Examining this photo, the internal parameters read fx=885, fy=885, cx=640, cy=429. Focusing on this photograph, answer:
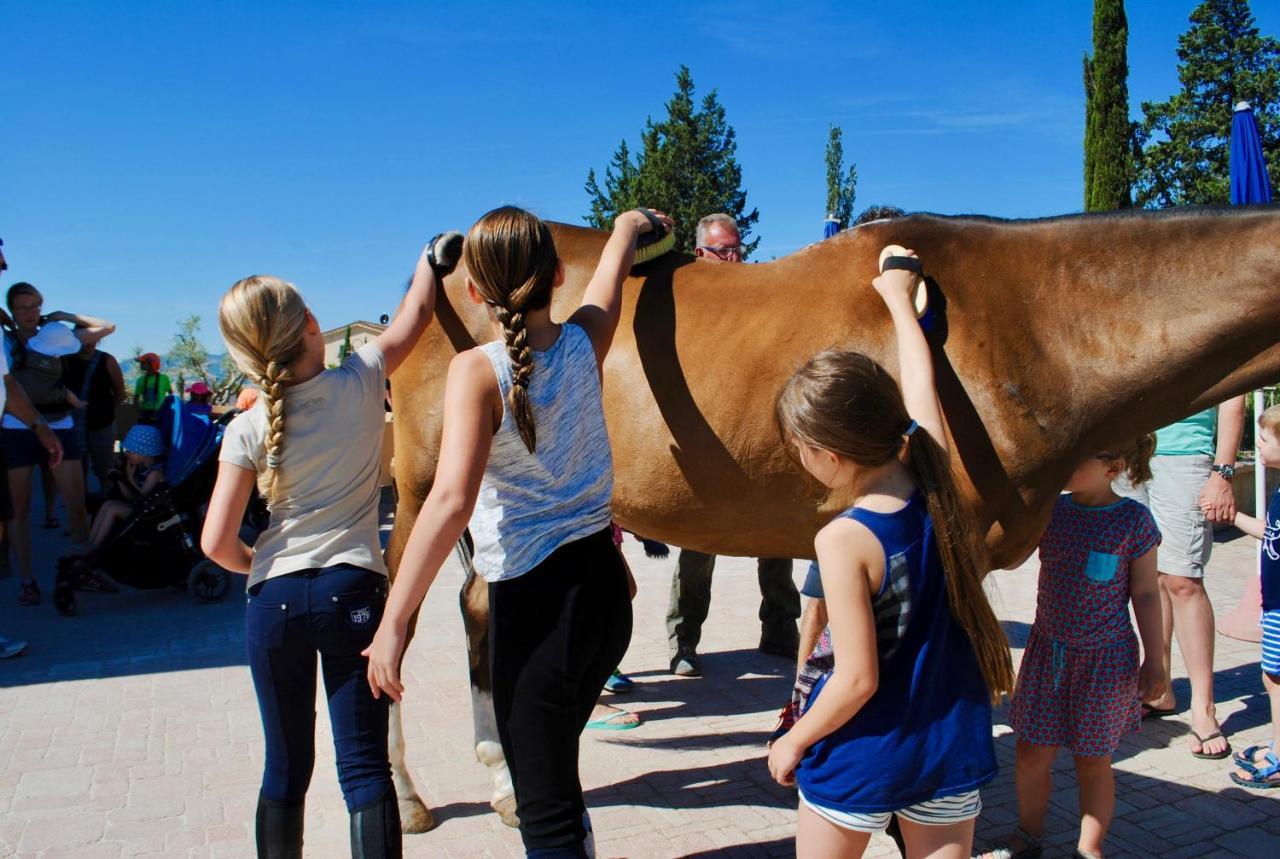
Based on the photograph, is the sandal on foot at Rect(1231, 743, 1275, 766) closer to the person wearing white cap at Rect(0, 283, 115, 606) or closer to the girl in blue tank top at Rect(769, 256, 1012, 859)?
the girl in blue tank top at Rect(769, 256, 1012, 859)

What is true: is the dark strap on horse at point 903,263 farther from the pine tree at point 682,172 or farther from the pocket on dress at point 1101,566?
the pine tree at point 682,172

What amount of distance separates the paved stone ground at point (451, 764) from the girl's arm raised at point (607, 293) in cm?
126

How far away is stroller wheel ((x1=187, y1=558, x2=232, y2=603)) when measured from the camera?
6961 millimetres

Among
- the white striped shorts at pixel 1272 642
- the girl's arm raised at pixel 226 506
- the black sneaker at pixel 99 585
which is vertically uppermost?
the girl's arm raised at pixel 226 506

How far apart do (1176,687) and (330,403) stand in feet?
15.4

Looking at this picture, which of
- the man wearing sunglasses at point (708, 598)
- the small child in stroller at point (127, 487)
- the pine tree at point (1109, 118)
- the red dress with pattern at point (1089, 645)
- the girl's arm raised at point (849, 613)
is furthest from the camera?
the pine tree at point (1109, 118)

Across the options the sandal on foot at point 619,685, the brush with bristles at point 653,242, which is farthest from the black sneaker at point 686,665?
the brush with bristles at point 653,242

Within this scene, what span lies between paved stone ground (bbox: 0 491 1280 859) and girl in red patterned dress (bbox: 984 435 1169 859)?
0.38 m

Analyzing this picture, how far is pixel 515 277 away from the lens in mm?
2035

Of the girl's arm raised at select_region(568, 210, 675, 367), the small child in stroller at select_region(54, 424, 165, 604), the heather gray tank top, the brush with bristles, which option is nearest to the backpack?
the small child in stroller at select_region(54, 424, 165, 604)

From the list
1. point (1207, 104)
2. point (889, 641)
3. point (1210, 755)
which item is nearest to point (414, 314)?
point (889, 641)

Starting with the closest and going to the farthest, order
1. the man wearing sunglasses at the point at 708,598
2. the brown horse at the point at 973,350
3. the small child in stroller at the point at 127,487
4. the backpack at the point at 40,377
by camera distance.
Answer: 1. the brown horse at the point at 973,350
2. the man wearing sunglasses at the point at 708,598
3. the small child in stroller at the point at 127,487
4. the backpack at the point at 40,377

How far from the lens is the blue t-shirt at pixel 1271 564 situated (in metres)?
3.54

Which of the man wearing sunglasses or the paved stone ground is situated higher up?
the man wearing sunglasses
